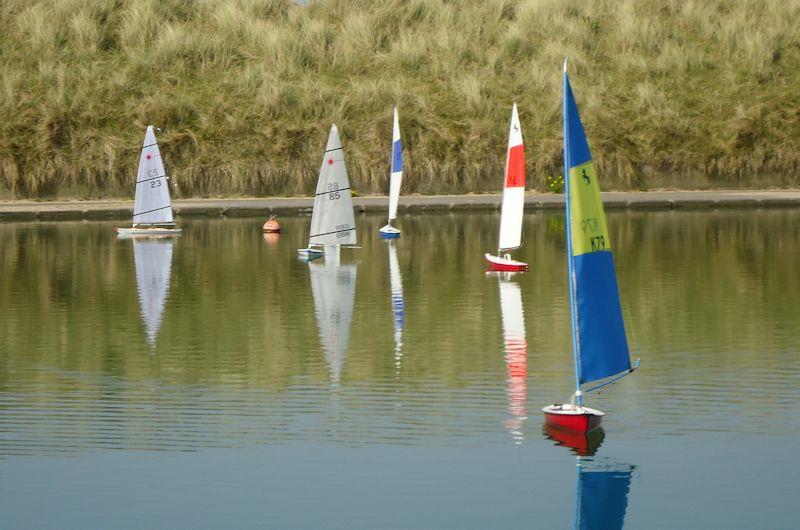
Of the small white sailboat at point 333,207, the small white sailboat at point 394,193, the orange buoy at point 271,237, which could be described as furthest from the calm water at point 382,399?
the small white sailboat at point 394,193

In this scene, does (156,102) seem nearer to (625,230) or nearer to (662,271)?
(625,230)

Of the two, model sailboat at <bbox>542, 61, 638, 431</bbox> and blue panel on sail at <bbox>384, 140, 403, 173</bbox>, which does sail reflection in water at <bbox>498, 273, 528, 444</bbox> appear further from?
blue panel on sail at <bbox>384, 140, 403, 173</bbox>

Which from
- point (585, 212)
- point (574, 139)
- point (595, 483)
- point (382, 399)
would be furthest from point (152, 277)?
point (595, 483)

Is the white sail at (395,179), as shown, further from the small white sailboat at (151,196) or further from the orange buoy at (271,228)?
the small white sailboat at (151,196)

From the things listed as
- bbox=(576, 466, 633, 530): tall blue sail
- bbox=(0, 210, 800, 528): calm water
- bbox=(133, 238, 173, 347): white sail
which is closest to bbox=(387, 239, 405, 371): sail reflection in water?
bbox=(0, 210, 800, 528): calm water

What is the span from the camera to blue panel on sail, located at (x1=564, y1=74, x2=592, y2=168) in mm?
13938

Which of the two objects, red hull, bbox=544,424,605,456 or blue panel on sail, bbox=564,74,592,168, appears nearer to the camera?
red hull, bbox=544,424,605,456

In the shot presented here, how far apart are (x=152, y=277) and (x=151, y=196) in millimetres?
12214

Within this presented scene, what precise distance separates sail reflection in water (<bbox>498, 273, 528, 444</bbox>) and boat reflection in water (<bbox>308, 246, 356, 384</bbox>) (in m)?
2.04

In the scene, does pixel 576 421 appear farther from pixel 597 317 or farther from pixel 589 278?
pixel 589 278

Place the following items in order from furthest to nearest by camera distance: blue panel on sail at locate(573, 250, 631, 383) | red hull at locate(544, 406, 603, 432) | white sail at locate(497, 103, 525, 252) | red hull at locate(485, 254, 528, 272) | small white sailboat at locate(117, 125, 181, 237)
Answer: small white sailboat at locate(117, 125, 181, 237)
white sail at locate(497, 103, 525, 252)
red hull at locate(485, 254, 528, 272)
blue panel on sail at locate(573, 250, 631, 383)
red hull at locate(544, 406, 603, 432)

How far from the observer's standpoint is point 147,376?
17859mm

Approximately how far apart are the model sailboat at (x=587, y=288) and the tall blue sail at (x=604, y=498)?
46.7 inches

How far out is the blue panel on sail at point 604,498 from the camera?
11.6m
